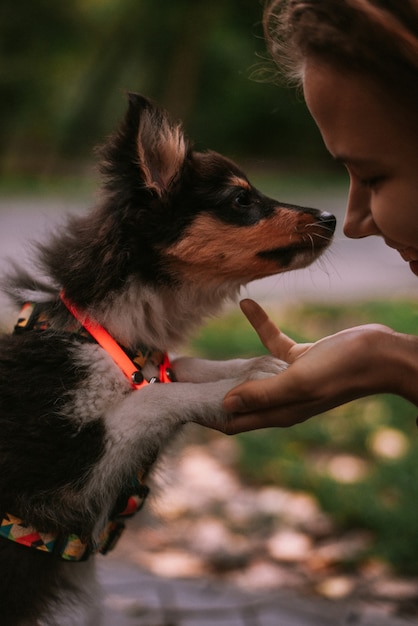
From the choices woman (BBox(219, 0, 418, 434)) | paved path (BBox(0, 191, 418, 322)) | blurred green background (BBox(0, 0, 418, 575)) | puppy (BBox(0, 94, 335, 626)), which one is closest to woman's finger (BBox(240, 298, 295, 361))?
puppy (BBox(0, 94, 335, 626))

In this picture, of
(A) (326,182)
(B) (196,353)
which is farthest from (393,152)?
(A) (326,182)

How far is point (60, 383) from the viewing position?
2.41 metres

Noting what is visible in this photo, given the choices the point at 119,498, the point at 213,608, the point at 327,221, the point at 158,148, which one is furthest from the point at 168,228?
the point at 213,608

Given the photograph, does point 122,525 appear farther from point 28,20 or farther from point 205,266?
point 28,20

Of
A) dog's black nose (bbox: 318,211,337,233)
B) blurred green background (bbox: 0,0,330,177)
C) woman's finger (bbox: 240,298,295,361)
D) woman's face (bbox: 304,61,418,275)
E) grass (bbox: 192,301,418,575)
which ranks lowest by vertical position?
blurred green background (bbox: 0,0,330,177)

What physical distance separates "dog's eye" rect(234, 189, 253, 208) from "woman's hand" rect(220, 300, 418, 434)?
0.57 meters

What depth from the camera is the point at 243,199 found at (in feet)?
8.97

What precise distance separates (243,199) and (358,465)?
2.03 meters

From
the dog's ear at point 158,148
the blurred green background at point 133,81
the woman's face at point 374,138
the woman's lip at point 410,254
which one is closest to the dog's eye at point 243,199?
the dog's ear at point 158,148

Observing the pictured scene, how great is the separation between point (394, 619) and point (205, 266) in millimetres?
1583

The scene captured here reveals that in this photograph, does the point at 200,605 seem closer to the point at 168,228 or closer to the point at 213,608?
the point at 213,608

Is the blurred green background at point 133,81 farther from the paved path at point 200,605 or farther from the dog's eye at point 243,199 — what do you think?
the dog's eye at point 243,199

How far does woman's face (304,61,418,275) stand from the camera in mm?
2184

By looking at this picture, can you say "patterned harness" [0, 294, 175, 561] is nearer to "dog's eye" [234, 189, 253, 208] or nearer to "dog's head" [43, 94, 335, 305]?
"dog's head" [43, 94, 335, 305]
